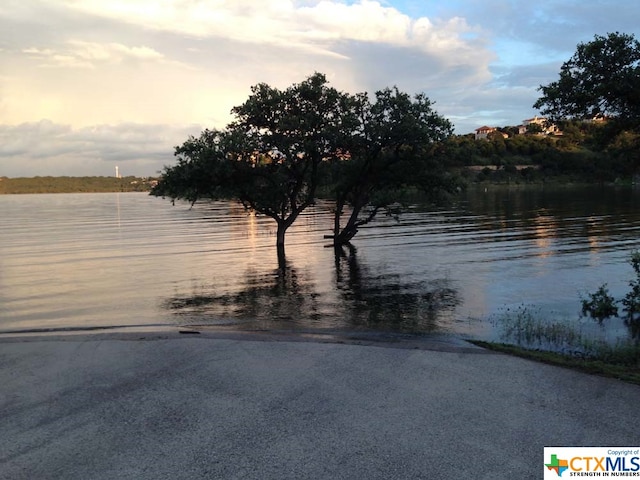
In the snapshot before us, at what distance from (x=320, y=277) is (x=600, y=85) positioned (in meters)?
15.1

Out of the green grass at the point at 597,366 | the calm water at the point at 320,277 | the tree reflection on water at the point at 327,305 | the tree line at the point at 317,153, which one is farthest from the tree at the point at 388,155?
the green grass at the point at 597,366

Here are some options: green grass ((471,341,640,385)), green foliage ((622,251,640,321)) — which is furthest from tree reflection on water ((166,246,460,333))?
green foliage ((622,251,640,321))

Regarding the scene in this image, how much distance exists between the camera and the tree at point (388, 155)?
1133 inches

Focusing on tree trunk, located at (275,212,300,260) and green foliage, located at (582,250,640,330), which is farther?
tree trunk, located at (275,212,300,260)

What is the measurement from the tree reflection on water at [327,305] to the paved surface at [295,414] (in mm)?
5436

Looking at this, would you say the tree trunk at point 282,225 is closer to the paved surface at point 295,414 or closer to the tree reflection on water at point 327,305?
the tree reflection on water at point 327,305

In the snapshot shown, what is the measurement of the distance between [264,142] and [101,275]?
37.9ft

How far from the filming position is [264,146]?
28.3m

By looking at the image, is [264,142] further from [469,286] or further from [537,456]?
[537,456]

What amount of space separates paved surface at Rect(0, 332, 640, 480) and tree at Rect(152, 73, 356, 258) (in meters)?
19.8

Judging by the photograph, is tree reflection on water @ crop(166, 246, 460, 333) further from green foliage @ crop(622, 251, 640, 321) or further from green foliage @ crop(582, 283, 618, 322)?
green foliage @ crop(622, 251, 640, 321)

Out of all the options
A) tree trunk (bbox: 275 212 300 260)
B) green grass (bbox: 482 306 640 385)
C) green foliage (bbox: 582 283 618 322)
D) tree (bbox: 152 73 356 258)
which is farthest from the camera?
tree trunk (bbox: 275 212 300 260)

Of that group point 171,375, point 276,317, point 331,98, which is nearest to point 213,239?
point 331,98

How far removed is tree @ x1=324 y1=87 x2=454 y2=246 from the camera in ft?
94.4
